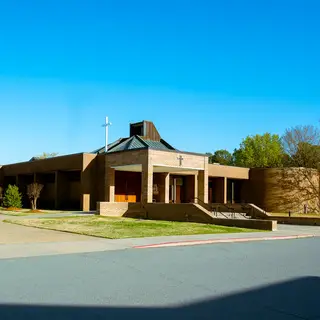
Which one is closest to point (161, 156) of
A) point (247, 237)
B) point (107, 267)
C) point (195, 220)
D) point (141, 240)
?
point (195, 220)

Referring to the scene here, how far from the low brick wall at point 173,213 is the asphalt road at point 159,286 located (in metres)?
12.3

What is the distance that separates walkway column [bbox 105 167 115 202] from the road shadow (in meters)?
32.1

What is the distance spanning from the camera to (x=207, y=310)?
6.63m

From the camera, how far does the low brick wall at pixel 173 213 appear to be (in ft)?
83.3

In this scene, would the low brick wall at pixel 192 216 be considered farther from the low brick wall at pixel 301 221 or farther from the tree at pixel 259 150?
the tree at pixel 259 150

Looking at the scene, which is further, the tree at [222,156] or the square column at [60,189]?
the tree at [222,156]

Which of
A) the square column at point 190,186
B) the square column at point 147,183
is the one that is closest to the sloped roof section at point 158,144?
the square column at point 190,186

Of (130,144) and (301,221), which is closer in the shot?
(301,221)

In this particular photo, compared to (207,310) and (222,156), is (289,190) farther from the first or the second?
(222,156)

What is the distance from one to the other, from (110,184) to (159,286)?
31411 millimetres

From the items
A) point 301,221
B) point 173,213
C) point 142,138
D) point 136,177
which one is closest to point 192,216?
point 173,213

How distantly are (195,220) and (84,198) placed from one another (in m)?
15.0

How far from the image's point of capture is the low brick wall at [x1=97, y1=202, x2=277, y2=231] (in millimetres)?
25391

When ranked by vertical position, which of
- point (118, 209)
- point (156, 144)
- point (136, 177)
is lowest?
point (118, 209)
